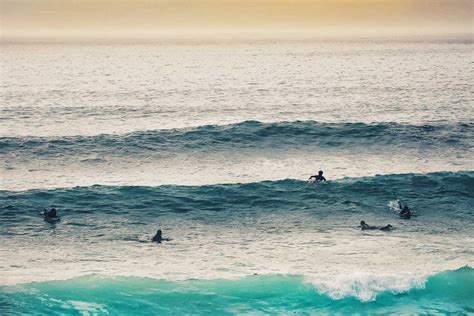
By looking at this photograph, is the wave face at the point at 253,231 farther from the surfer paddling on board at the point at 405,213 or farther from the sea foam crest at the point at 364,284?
the surfer paddling on board at the point at 405,213

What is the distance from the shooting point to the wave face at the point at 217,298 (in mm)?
18438

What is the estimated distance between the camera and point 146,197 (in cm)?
2847

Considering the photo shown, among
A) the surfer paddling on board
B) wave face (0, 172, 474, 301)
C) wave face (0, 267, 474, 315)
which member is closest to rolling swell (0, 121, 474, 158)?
wave face (0, 172, 474, 301)

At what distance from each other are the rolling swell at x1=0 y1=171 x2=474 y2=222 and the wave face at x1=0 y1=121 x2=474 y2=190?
5.72 feet

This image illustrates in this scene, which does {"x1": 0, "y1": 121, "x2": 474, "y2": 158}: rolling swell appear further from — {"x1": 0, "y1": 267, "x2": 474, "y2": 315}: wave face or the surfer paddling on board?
{"x1": 0, "y1": 267, "x2": 474, "y2": 315}: wave face

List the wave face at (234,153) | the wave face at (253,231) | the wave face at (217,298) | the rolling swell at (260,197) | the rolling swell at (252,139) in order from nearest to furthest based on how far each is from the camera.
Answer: the wave face at (217,298)
the wave face at (253,231)
the rolling swell at (260,197)
the wave face at (234,153)
the rolling swell at (252,139)

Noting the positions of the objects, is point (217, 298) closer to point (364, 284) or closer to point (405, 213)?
point (364, 284)

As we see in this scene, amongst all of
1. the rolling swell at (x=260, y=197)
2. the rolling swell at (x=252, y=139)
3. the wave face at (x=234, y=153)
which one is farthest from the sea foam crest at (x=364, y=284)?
the rolling swell at (x=252, y=139)

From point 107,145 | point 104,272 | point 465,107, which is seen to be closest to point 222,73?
point 465,107

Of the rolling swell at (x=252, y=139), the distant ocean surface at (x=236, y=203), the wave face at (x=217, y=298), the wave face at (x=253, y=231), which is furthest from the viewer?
the rolling swell at (x=252, y=139)

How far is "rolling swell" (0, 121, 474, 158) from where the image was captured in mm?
36531

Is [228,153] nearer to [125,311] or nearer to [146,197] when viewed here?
[146,197]

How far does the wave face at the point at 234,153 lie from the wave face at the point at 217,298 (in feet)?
38.1

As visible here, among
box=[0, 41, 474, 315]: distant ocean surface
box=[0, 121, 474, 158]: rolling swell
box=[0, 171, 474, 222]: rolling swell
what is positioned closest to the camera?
box=[0, 41, 474, 315]: distant ocean surface
